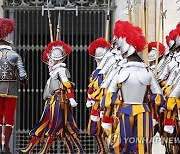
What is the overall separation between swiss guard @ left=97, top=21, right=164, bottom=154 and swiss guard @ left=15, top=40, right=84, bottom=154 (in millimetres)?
2234

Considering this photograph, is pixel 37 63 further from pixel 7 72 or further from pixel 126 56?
pixel 126 56

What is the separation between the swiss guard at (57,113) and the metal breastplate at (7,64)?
41.4 inches

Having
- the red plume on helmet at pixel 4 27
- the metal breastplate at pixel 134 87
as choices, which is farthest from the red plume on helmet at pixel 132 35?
the red plume on helmet at pixel 4 27

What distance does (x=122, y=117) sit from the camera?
8.52 meters

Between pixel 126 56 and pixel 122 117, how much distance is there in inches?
30.1

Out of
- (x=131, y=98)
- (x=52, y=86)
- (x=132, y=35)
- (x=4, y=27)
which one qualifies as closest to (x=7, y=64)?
(x=4, y=27)

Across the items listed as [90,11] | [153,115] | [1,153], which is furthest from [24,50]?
[153,115]

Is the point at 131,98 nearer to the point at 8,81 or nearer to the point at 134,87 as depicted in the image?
the point at 134,87

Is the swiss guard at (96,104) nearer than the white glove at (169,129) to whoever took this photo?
No

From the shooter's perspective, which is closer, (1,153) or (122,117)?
(122,117)

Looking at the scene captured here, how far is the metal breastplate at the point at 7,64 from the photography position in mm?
9984

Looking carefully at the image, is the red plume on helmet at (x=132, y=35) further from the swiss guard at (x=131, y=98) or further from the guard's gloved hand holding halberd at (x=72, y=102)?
the guard's gloved hand holding halberd at (x=72, y=102)

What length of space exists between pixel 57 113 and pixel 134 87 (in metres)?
2.65

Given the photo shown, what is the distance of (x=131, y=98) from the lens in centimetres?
852
